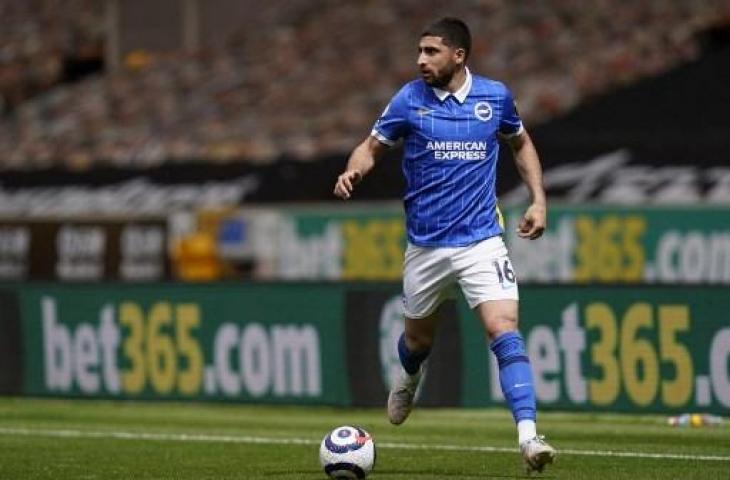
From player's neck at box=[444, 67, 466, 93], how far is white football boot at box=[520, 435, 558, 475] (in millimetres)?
2030

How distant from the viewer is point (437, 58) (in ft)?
36.1

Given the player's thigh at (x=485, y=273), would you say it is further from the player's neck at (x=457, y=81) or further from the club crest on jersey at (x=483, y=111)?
the player's neck at (x=457, y=81)

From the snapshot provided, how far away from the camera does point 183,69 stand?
35.1m

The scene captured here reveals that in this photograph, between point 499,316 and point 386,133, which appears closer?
point 499,316

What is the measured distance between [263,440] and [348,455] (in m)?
3.26

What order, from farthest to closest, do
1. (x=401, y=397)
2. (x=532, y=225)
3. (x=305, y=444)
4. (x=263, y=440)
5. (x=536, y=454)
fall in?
(x=263, y=440) < (x=305, y=444) < (x=401, y=397) < (x=532, y=225) < (x=536, y=454)

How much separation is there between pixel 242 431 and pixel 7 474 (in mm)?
3442

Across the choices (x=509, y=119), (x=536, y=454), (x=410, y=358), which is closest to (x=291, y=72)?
(x=410, y=358)

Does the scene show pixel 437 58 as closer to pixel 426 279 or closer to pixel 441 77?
pixel 441 77

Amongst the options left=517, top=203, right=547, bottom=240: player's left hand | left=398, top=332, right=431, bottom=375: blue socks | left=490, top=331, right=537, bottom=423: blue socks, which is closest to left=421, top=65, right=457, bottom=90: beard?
left=517, top=203, right=547, bottom=240: player's left hand

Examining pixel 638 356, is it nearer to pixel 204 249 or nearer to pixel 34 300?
pixel 34 300

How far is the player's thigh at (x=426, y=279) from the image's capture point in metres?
11.2

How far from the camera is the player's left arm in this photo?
10.9m

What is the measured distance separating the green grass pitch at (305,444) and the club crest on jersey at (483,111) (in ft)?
6.20
